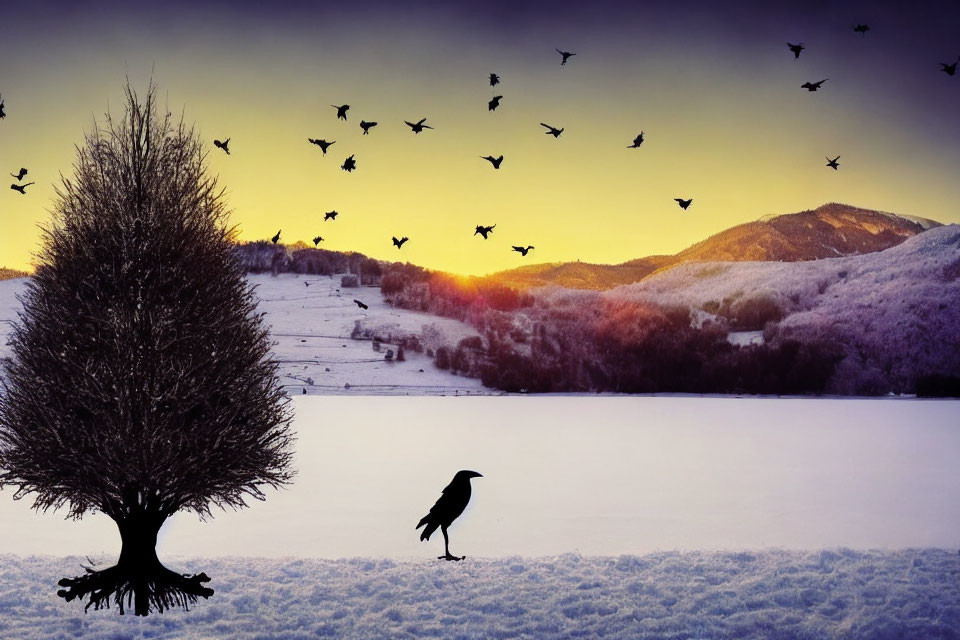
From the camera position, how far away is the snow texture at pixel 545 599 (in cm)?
823

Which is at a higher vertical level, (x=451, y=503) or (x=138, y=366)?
(x=138, y=366)

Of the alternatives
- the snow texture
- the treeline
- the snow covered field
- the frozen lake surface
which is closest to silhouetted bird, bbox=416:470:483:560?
the snow texture

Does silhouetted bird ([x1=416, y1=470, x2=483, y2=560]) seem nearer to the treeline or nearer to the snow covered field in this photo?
the snow covered field

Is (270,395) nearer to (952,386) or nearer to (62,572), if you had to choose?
(62,572)

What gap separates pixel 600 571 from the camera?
33.8 ft

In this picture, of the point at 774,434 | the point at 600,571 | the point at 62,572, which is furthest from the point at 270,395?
the point at 774,434

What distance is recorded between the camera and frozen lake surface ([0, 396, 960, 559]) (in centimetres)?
1301

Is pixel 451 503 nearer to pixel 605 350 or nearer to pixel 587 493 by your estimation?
pixel 587 493

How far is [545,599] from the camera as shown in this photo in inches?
361

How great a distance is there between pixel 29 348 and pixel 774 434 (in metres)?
26.6

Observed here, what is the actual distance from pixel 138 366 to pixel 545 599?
206 inches

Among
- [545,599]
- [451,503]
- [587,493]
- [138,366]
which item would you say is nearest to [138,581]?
[138,366]

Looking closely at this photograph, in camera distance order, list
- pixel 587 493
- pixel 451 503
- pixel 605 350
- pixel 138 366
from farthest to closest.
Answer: pixel 605 350 → pixel 587 493 → pixel 451 503 → pixel 138 366

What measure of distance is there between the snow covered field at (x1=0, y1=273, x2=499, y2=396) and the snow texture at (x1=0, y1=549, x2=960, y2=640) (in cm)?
4414
